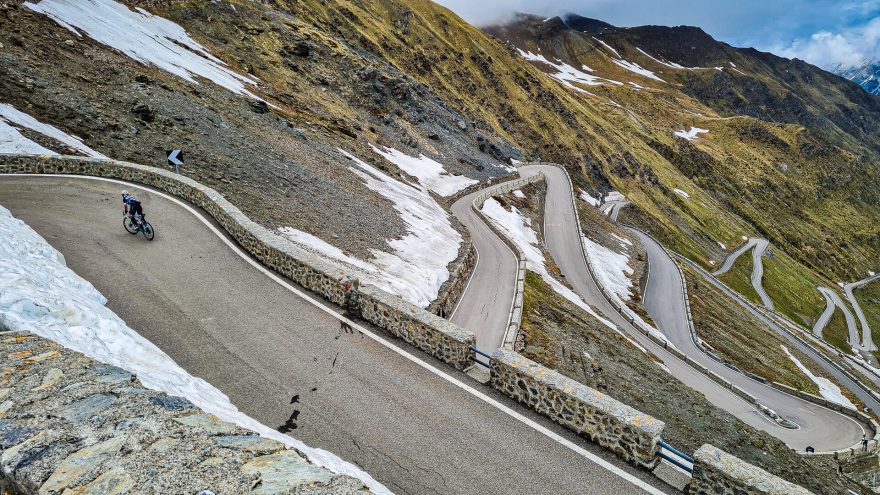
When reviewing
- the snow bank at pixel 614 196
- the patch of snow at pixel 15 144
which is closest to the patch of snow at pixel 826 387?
the snow bank at pixel 614 196

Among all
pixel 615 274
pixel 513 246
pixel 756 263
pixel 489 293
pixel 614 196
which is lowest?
pixel 489 293

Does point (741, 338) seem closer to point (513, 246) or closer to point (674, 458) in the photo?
point (513, 246)

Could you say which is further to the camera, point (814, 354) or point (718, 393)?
point (814, 354)

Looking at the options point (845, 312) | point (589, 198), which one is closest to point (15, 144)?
point (589, 198)

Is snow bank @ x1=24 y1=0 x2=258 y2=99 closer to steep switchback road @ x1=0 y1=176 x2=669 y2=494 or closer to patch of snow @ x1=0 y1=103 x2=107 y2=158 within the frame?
patch of snow @ x1=0 y1=103 x2=107 y2=158

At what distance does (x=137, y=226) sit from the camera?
49.2 ft

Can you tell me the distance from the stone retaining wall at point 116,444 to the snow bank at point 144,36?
38.5 metres

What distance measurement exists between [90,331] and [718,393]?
135ft

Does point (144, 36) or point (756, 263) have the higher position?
point (756, 263)

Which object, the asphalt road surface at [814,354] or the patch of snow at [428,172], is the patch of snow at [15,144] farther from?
the asphalt road surface at [814,354]

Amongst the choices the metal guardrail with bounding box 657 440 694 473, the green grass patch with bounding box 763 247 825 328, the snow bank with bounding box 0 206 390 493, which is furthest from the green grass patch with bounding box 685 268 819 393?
the snow bank with bounding box 0 206 390 493

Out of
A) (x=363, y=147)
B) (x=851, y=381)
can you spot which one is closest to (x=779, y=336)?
(x=851, y=381)

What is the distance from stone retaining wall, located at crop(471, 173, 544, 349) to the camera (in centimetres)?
2258

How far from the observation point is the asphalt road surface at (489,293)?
23562mm
